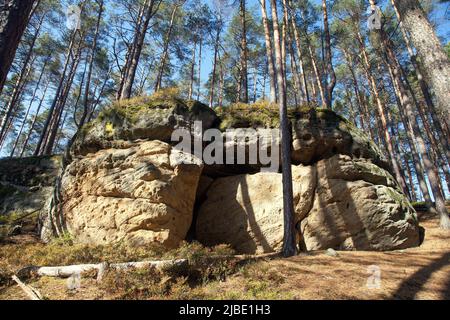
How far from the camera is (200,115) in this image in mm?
9727

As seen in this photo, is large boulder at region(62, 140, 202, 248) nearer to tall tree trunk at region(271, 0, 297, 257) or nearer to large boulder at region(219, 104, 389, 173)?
large boulder at region(219, 104, 389, 173)

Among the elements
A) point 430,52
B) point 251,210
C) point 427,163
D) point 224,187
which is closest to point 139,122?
point 224,187

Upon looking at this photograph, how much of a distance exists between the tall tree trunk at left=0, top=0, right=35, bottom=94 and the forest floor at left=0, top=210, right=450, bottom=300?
10.9 feet

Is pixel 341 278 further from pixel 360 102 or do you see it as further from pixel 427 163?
pixel 360 102

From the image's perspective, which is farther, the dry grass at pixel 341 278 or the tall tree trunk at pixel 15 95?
the tall tree trunk at pixel 15 95

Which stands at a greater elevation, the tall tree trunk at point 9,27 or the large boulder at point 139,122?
the large boulder at point 139,122

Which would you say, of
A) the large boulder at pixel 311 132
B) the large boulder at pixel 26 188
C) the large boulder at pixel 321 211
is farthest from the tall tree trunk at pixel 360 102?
the large boulder at pixel 26 188

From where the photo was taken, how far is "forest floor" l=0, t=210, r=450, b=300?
438 centimetres

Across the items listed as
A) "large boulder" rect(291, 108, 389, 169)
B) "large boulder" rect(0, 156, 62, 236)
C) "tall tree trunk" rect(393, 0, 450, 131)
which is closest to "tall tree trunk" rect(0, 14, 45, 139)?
"large boulder" rect(0, 156, 62, 236)

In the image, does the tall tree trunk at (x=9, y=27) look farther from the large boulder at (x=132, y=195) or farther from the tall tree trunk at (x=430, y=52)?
the tall tree trunk at (x=430, y=52)

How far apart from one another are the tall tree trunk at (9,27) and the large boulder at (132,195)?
4657 mm

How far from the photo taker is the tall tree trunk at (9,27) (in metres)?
3.86

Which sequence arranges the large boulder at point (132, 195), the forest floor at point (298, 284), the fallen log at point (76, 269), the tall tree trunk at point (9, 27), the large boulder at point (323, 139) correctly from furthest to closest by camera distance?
the large boulder at point (323, 139), the large boulder at point (132, 195), the fallen log at point (76, 269), the forest floor at point (298, 284), the tall tree trunk at point (9, 27)
